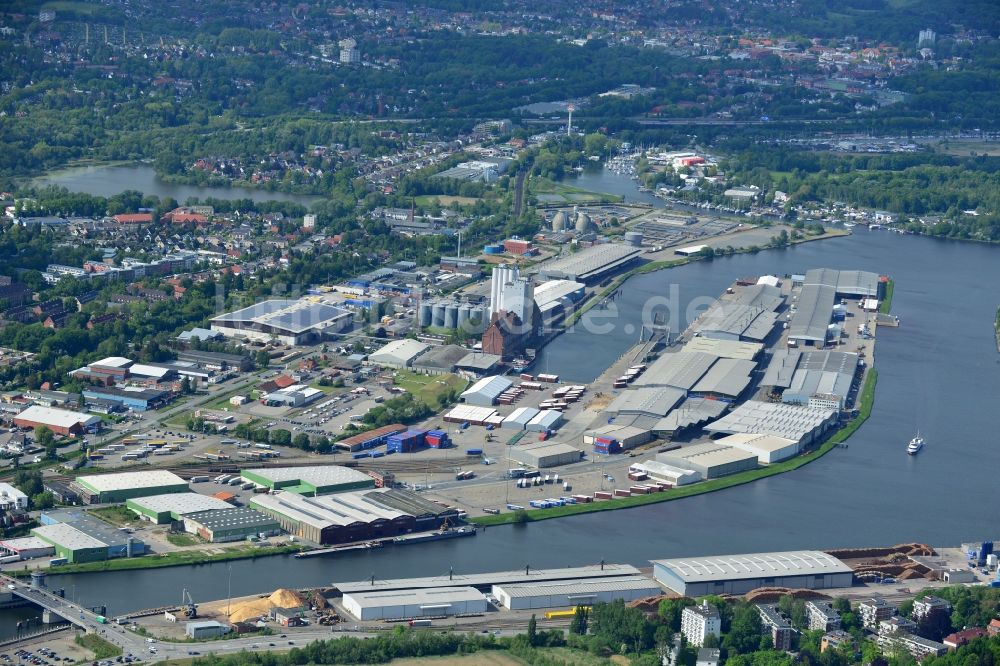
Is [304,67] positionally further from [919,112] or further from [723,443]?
[723,443]

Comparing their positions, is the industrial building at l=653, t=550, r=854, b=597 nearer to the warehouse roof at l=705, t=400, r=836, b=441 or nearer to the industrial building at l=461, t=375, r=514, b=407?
the warehouse roof at l=705, t=400, r=836, b=441

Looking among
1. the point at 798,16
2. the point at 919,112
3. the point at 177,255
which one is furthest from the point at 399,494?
the point at 798,16

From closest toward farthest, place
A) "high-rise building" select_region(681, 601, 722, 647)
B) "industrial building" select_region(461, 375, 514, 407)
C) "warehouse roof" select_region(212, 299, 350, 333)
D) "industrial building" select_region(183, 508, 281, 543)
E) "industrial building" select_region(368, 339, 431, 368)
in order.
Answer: "high-rise building" select_region(681, 601, 722, 647) → "industrial building" select_region(183, 508, 281, 543) → "industrial building" select_region(461, 375, 514, 407) → "industrial building" select_region(368, 339, 431, 368) → "warehouse roof" select_region(212, 299, 350, 333)

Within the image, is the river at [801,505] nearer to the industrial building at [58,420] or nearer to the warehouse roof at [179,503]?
the warehouse roof at [179,503]

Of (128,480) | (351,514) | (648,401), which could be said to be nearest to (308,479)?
(351,514)

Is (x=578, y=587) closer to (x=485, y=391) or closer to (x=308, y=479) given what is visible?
(x=308, y=479)

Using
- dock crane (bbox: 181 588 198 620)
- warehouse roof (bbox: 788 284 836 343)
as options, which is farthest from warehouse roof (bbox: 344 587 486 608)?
warehouse roof (bbox: 788 284 836 343)

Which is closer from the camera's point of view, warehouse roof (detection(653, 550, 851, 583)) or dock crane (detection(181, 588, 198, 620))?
dock crane (detection(181, 588, 198, 620))
